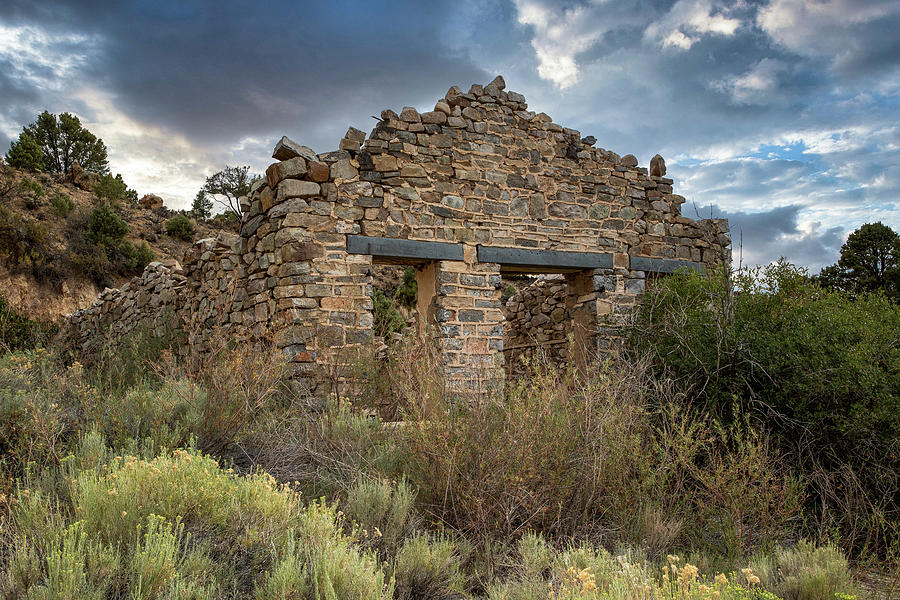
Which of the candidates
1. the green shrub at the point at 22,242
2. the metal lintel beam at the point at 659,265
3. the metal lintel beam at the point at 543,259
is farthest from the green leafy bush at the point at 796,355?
the green shrub at the point at 22,242

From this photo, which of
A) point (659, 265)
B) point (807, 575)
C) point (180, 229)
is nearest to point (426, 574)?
point (807, 575)

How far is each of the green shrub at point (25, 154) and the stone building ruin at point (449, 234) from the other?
17.9 m

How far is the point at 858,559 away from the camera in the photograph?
420 cm

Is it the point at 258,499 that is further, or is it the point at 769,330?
the point at 769,330

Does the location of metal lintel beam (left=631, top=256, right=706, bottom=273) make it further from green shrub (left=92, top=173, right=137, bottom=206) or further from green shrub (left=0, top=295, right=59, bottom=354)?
green shrub (left=92, top=173, right=137, bottom=206)

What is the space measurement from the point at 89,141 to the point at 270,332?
2451cm

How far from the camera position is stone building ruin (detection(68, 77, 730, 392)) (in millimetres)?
7258

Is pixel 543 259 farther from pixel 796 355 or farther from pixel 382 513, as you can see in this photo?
pixel 382 513

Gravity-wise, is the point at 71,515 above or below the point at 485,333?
below

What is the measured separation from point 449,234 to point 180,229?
1859 centimetres

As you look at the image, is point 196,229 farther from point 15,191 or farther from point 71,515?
point 71,515

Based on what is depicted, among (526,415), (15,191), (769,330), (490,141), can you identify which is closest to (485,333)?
Answer: (490,141)

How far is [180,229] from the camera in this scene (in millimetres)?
23172

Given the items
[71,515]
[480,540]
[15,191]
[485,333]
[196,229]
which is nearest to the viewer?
[71,515]
